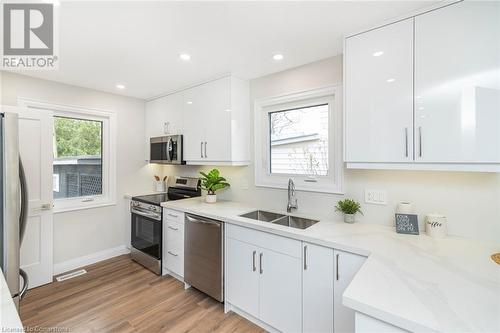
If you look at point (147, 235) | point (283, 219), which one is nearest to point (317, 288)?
point (283, 219)

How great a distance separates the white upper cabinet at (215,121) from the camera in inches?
102

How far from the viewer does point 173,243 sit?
8.84ft

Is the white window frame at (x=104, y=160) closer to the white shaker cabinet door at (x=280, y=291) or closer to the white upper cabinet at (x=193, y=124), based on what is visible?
the white upper cabinet at (x=193, y=124)

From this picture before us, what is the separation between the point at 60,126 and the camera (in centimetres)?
298

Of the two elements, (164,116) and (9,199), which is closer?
(9,199)

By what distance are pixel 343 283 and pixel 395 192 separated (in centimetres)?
86

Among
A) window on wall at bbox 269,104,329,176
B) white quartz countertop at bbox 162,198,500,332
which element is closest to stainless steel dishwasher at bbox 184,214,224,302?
white quartz countertop at bbox 162,198,500,332

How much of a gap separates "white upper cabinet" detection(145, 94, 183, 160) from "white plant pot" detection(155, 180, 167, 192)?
0.44 m

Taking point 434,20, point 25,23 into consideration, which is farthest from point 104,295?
point 434,20

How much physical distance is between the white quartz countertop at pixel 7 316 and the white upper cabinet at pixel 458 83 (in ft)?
6.60

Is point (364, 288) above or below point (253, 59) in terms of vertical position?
below

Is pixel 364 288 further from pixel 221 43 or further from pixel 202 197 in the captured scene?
pixel 202 197

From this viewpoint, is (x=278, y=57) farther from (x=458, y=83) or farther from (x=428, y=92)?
(x=458, y=83)

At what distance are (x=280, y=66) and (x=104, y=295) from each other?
2997 mm
